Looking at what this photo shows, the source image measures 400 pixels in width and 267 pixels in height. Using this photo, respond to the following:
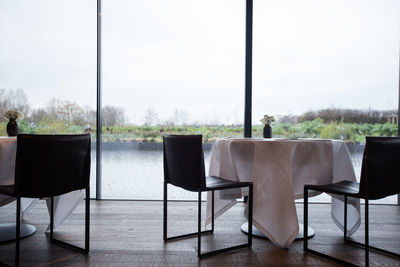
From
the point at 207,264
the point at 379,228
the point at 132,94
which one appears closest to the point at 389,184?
the point at 379,228

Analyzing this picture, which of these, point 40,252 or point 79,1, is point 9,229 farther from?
point 79,1

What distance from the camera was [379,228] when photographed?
2814mm

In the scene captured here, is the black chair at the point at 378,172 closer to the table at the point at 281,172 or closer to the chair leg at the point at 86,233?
the table at the point at 281,172

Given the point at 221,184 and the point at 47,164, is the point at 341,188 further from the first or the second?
the point at 47,164

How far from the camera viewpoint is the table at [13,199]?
220cm

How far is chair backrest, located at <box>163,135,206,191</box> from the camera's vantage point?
217 cm

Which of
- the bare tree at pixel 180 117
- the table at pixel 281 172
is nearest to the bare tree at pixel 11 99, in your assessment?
the bare tree at pixel 180 117

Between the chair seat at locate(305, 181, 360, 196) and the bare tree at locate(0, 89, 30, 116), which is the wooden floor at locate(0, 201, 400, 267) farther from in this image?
the bare tree at locate(0, 89, 30, 116)

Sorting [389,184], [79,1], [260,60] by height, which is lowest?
[389,184]

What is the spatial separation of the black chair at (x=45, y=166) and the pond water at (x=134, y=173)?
5.46ft

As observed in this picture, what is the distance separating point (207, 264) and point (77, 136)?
127 cm

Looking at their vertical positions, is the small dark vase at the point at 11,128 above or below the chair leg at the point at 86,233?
above

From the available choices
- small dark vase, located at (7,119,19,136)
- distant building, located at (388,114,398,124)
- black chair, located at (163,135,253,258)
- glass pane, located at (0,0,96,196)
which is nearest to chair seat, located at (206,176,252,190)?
black chair, located at (163,135,253,258)

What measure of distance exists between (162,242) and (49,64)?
276 cm
